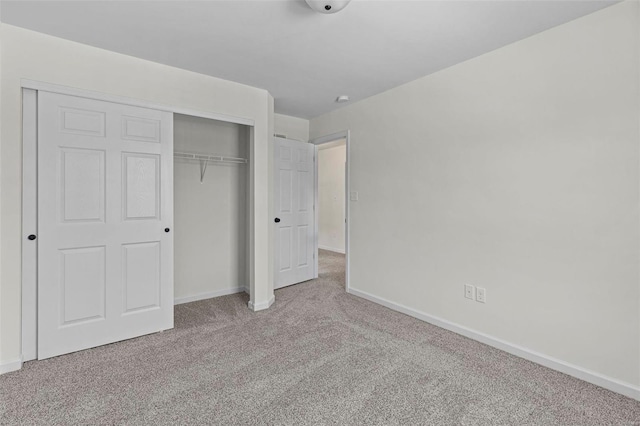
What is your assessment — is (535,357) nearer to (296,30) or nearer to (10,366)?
(296,30)

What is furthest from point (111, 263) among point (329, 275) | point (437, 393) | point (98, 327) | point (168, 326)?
point (329, 275)

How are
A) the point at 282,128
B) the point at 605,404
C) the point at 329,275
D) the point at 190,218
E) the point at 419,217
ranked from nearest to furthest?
the point at 605,404 → the point at 419,217 → the point at 190,218 → the point at 282,128 → the point at 329,275

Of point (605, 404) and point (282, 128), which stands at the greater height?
point (282, 128)

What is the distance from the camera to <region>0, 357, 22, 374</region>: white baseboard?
214 centimetres

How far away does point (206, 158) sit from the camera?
11.9 ft

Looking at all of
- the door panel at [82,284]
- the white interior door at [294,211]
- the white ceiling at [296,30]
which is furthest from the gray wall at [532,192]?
the door panel at [82,284]

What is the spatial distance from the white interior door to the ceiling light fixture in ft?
7.42

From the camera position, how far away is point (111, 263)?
2.58 meters

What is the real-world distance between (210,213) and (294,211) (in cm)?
110

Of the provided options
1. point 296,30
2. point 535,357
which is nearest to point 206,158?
point 296,30

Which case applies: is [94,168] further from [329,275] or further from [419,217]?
Answer: [329,275]

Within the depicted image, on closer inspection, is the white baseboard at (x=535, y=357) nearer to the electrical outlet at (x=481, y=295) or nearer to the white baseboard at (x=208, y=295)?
the electrical outlet at (x=481, y=295)

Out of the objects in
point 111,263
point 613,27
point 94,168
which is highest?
point 613,27

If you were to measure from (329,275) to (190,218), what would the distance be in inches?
89.6
